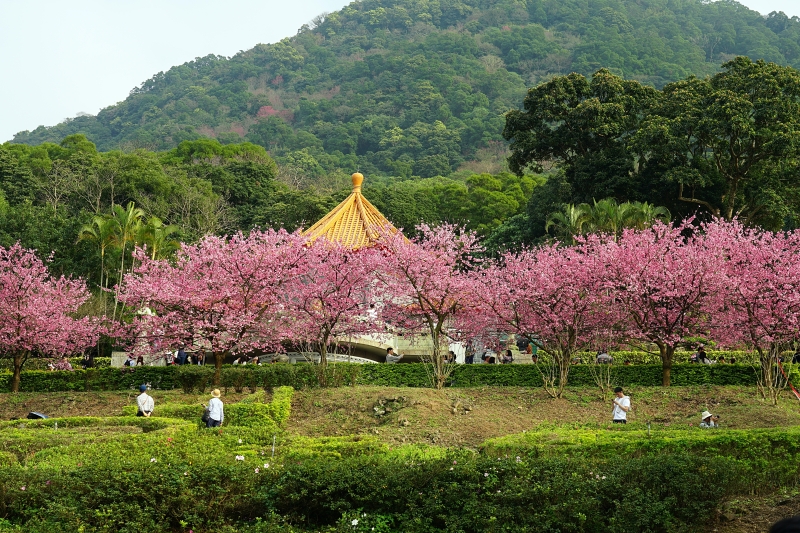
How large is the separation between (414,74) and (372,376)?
89024 mm

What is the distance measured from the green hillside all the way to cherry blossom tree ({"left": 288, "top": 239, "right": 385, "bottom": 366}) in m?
54.1

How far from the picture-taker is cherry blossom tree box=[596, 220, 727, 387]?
2145cm

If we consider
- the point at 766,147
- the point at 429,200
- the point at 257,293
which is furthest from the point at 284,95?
the point at 257,293

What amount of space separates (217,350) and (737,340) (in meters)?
12.1

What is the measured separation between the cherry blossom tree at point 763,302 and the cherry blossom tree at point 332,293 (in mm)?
8395

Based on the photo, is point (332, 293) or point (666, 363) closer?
point (666, 363)

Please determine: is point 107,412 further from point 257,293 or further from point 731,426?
point 731,426

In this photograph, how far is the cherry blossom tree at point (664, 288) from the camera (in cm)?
2145

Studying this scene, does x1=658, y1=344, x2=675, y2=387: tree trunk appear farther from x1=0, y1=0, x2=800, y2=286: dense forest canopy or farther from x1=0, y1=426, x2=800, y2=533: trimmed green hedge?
x1=0, y1=0, x2=800, y2=286: dense forest canopy

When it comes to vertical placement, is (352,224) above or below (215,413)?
above

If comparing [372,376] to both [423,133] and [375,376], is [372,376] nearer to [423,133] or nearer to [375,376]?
[375,376]

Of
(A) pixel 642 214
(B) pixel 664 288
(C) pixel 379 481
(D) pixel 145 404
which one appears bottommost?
(D) pixel 145 404

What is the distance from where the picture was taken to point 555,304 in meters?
22.1

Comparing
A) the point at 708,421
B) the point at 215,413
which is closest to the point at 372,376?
the point at 215,413
